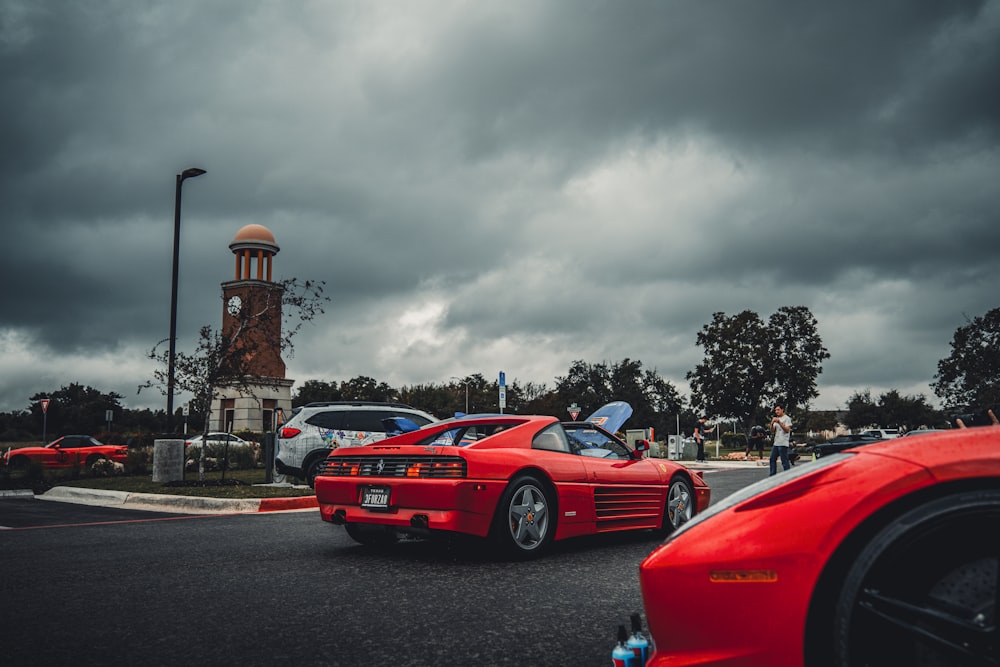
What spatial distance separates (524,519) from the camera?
6090 mm

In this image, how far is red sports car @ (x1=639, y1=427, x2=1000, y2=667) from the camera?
1948 millimetres

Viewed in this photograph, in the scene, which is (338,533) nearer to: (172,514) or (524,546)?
(524,546)

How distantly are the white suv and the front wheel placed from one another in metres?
6.39

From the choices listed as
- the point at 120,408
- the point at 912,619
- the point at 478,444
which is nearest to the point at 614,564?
the point at 478,444

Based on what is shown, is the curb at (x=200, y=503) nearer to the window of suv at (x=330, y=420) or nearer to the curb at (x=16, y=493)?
the window of suv at (x=330, y=420)

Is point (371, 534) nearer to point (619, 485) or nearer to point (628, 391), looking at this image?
point (619, 485)

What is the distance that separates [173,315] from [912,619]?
16.2m

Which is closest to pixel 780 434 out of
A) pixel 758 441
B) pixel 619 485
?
pixel 619 485

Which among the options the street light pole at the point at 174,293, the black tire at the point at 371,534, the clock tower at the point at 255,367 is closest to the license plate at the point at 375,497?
the black tire at the point at 371,534

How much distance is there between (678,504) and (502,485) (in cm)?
253

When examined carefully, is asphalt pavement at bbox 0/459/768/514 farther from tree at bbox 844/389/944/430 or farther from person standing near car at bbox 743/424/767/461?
tree at bbox 844/389/944/430

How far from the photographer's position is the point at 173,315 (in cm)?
1609

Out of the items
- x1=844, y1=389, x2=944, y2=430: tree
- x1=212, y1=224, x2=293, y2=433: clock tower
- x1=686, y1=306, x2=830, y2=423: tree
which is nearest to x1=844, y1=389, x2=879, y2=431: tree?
x1=844, y1=389, x2=944, y2=430: tree

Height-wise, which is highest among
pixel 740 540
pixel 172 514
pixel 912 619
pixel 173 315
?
pixel 173 315
